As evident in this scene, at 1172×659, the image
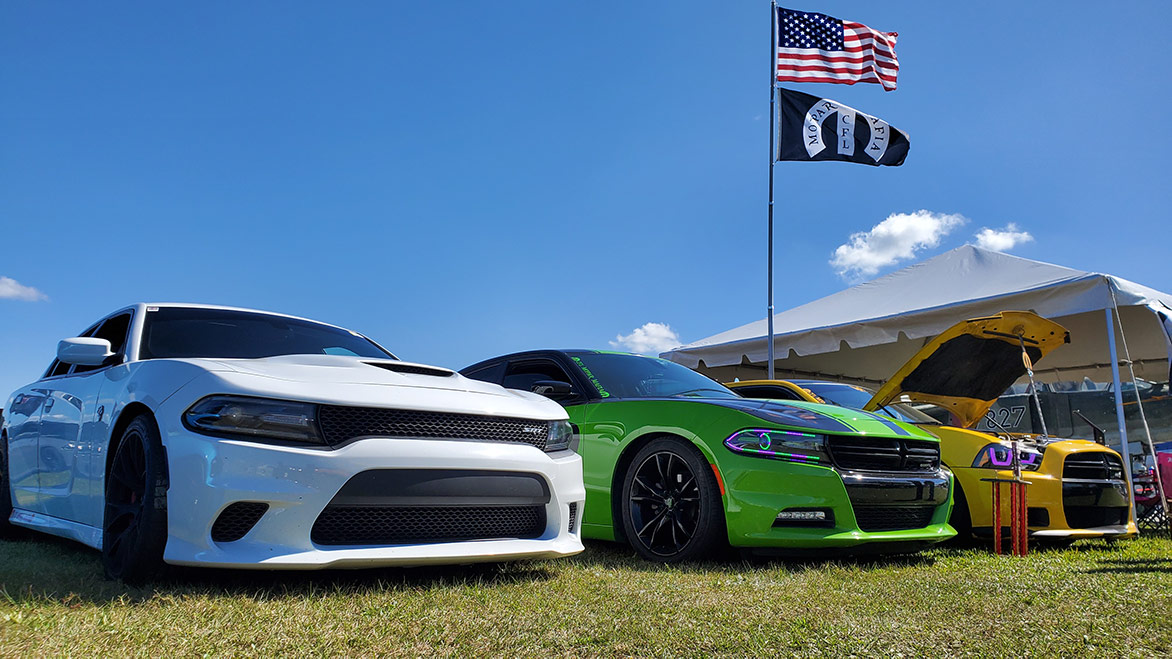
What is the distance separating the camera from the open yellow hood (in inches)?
232

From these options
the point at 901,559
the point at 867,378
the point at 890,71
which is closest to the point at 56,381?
the point at 901,559

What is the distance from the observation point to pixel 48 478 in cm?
410

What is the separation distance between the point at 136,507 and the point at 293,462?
2.53 ft

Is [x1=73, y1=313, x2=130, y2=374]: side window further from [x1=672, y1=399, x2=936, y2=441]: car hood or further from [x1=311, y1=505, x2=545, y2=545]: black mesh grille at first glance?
[x1=672, y1=399, x2=936, y2=441]: car hood

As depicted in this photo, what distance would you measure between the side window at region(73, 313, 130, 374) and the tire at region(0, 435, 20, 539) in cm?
104

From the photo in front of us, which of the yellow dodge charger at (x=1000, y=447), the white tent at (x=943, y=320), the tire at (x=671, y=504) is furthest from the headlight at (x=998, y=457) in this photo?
the white tent at (x=943, y=320)

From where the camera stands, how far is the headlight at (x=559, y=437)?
144 inches

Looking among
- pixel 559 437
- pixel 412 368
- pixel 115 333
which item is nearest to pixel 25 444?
pixel 115 333

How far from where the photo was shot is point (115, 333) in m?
4.31

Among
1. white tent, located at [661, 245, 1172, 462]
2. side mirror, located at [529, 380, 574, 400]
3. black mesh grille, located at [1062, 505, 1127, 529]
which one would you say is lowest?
black mesh grille, located at [1062, 505, 1127, 529]

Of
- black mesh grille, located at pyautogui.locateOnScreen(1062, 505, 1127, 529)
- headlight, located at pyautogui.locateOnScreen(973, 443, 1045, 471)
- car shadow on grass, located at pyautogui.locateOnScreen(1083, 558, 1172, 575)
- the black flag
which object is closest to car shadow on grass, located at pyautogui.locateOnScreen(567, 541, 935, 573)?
car shadow on grass, located at pyautogui.locateOnScreen(1083, 558, 1172, 575)

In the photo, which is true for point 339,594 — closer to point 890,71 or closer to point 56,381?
point 56,381

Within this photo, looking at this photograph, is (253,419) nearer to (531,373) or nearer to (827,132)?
(531,373)

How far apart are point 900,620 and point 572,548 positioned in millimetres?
1392
